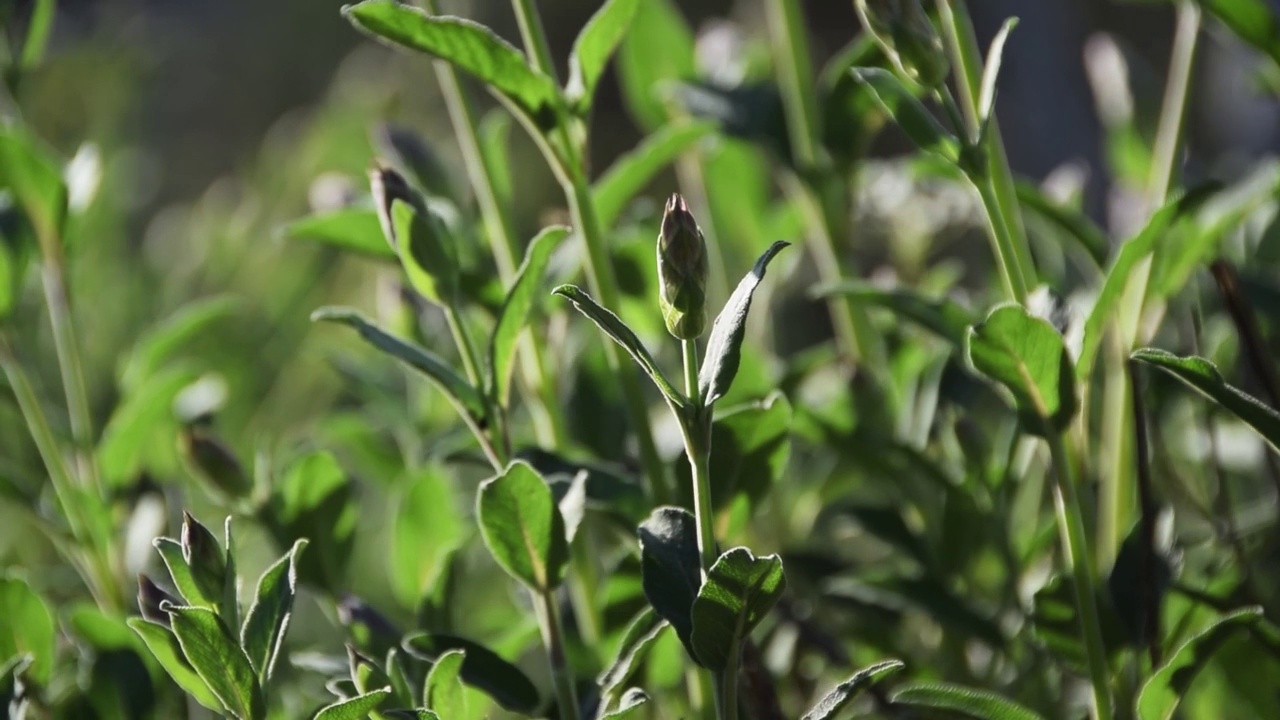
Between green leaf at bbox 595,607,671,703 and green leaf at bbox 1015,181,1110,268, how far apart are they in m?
0.22

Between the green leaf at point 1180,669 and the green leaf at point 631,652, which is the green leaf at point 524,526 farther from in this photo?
the green leaf at point 1180,669

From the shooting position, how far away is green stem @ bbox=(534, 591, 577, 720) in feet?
1.29

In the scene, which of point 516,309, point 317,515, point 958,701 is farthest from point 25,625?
point 958,701

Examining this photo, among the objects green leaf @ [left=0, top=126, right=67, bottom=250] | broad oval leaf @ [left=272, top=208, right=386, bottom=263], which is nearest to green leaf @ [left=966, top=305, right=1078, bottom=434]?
broad oval leaf @ [left=272, top=208, right=386, bottom=263]

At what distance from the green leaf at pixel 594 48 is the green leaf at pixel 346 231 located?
9cm

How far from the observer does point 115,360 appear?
1.02 metres

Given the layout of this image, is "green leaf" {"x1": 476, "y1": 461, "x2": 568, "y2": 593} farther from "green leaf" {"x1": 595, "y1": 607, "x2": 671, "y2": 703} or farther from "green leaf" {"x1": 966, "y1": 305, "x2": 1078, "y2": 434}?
"green leaf" {"x1": 966, "y1": 305, "x2": 1078, "y2": 434}

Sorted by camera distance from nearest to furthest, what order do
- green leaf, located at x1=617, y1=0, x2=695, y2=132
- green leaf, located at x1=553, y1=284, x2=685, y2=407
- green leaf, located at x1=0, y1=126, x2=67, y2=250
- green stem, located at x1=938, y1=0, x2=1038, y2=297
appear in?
1. green leaf, located at x1=553, y1=284, x2=685, y2=407
2. green stem, located at x1=938, y1=0, x2=1038, y2=297
3. green leaf, located at x1=0, y1=126, x2=67, y2=250
4. green leaf, located at x1=617, y1=0, x2=695, y2=132

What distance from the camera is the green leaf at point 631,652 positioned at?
0.37m

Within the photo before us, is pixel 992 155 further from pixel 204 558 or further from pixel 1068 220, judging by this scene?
pixel 204 558

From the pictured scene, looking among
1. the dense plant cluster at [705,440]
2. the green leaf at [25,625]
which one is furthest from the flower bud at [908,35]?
the green leaf at [25,625]

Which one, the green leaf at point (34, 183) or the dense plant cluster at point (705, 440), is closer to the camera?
the dense plant cluster at point (705, 440)

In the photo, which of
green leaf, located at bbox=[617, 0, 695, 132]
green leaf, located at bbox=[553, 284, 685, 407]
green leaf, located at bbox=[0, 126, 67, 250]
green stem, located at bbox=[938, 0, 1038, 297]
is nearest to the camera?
green leaf, located at bbox=[553, 284, 685, 407]

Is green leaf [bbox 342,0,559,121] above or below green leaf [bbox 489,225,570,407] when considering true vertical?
above
